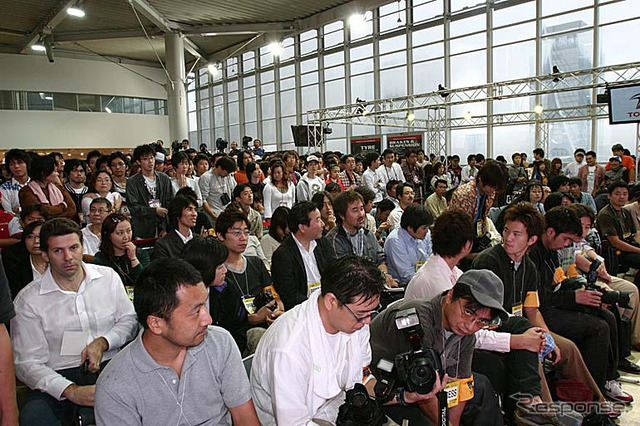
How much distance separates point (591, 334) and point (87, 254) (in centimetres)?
358

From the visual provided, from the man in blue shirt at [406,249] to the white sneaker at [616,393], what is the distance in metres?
1.53

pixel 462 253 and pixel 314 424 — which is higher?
pixel 462 253

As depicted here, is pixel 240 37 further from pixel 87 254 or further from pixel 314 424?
pixel 314 424

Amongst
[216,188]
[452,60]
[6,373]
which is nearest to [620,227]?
[216,188]

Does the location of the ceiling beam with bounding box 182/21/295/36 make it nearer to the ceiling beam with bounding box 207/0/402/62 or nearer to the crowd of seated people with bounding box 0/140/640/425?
the ceiling beam with bounding box 207/0/402/62

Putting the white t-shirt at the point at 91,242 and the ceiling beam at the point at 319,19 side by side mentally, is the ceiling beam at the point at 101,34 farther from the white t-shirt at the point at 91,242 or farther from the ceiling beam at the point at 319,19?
the white t-shirt at the point at 91,242

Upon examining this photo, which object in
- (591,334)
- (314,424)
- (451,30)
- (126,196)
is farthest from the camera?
(451,30)

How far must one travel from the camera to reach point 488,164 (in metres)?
4.00

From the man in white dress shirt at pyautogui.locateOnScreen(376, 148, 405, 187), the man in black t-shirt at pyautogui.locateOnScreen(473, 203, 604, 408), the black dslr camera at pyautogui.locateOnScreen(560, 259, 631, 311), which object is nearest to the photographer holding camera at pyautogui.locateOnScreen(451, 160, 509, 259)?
the black dslr camera at pyautogui.locateOnScreen(560, 259, 631, 311)

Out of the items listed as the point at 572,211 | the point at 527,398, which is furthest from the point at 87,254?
the point at 572,211

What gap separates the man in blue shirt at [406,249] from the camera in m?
3.75

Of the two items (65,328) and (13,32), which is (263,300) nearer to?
(65,328)

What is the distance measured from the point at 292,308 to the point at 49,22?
53.4 ft

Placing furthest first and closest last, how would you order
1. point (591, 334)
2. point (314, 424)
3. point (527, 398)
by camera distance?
1. point (591, 334)
2. point (527, 398)
3. point (314, 424)
